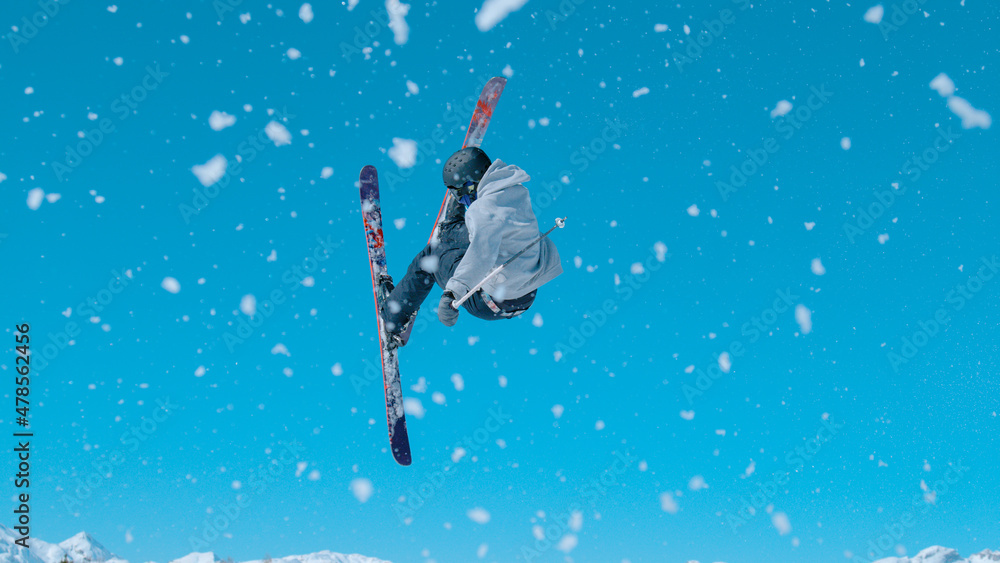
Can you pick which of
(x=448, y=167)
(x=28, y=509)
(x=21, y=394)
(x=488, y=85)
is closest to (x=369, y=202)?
(x=488, y=85)

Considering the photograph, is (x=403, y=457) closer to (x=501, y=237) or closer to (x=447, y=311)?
(x=447, y=311)

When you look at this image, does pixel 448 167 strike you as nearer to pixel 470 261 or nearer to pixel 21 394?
pixel 470 261

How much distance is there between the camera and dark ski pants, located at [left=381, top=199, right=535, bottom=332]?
462 cm

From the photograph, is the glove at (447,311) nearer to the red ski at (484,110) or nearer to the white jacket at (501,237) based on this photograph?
the white jacket at (501,237)

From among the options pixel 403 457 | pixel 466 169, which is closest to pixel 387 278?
pixel 403 457

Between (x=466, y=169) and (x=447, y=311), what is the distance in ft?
3.07

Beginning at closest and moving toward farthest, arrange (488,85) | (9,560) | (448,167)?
1. (448,167)
2. (488,85)
3. (9,560)

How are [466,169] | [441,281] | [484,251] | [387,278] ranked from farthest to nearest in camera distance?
[387,278] → [441,281] → [466,169] → [484,251]

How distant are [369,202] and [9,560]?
241 meters

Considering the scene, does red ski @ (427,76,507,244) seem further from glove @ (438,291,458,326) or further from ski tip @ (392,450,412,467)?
ski tip @ (392,450,412,467)

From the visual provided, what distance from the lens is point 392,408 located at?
21.0 feet

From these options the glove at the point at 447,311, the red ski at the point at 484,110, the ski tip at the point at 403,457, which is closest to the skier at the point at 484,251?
the glove at the point at 447,311

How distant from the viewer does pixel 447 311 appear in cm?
427

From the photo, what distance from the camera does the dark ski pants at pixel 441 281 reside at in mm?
4617
